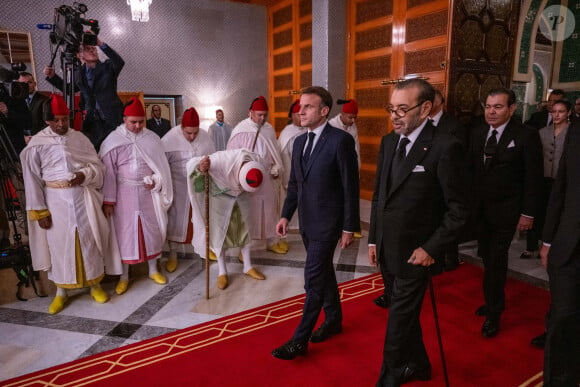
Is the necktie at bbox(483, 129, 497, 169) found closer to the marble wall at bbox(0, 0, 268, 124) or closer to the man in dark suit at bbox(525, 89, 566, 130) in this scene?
the man in dark suit at bbox(525, 89, 566, 130)

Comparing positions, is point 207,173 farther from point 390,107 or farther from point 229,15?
point 229,15

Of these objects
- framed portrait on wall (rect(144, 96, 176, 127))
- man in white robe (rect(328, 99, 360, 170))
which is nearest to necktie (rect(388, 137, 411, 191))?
man in white robe (rect(328, 99, 360, 170))

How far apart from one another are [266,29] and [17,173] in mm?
7540

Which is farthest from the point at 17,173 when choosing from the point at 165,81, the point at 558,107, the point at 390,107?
the point at 165,81

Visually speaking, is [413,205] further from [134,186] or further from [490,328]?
[134,186]

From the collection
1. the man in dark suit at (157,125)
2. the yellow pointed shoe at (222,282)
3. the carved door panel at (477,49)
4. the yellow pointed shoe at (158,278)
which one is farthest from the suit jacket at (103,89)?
the carved door panel at (477,49)

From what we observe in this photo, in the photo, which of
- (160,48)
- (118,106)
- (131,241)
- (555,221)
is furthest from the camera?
(160,48)

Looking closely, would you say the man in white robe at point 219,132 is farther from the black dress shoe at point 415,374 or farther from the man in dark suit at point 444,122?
the black dress shoe at point 415,374

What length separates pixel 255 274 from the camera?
4.00 meters

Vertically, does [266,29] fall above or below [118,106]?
above

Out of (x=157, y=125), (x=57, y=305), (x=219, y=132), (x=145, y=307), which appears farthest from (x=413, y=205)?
(x=219, y=132)

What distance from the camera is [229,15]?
9.32 meters

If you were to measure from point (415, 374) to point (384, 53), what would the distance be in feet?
16.9

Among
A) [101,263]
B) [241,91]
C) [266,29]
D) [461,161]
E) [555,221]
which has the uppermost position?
[266,29]
